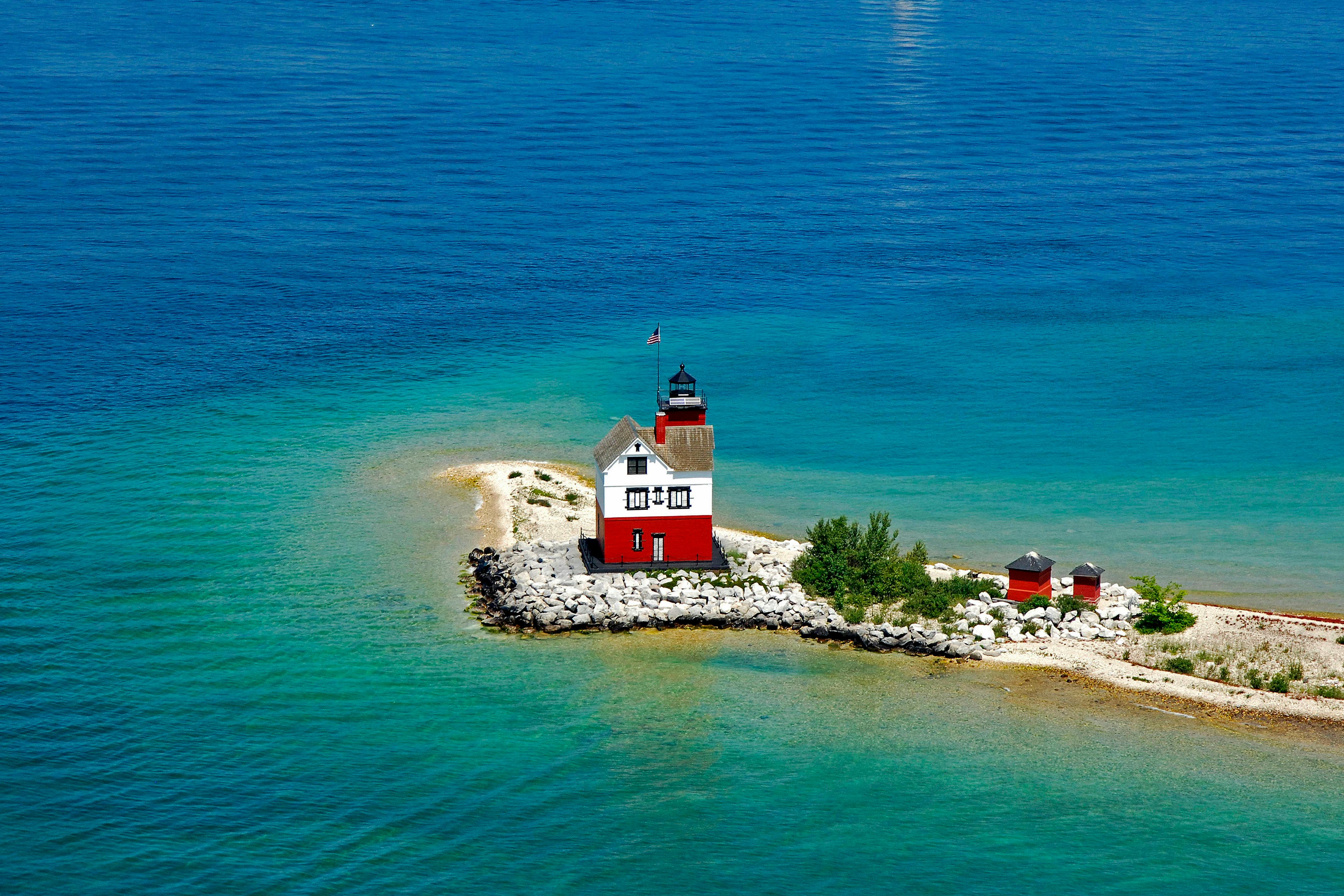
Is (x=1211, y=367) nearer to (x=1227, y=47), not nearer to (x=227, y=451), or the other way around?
(x=227, y=451)

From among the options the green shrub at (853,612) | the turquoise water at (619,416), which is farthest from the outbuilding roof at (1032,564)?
the green shrub at (853,612)

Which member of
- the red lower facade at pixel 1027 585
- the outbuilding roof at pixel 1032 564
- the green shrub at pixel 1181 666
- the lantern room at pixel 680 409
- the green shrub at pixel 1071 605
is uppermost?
the lantern room at pixel 680 409

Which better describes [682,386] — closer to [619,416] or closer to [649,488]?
[649,488]

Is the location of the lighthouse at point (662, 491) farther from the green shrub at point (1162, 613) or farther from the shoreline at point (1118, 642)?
the green shrub at point (1162, 613)

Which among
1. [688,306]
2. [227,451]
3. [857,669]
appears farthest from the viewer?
[688,306]

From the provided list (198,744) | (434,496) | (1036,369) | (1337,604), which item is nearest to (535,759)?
(198,744)

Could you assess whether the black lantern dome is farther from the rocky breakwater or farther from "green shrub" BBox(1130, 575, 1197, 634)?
"green shrub" BBox(1130, 575, 1197, 634)

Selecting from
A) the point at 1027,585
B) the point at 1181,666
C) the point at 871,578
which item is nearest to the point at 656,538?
the point at 871,578
